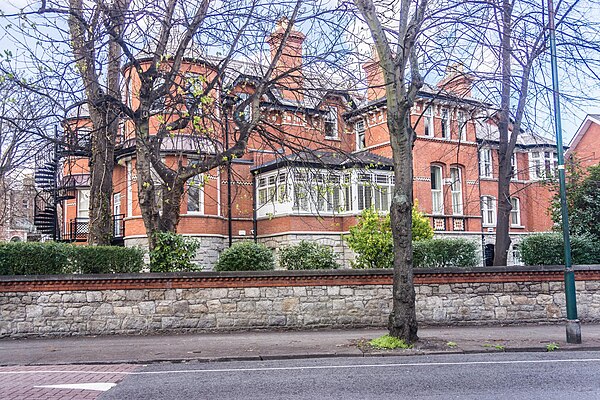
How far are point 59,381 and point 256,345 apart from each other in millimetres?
4450

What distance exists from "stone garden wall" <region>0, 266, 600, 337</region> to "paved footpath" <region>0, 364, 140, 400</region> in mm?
3706

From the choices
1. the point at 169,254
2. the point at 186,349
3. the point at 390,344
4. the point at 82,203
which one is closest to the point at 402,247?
the point at 390,344

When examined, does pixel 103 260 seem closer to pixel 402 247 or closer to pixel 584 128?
pixel 402 247

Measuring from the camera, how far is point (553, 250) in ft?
54.0

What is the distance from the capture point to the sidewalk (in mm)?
10883

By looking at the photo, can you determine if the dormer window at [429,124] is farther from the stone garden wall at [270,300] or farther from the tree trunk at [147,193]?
the tree trunk at [147,193]

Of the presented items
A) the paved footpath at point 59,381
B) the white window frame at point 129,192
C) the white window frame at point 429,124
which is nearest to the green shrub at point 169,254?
the paved footpath at point 59,381

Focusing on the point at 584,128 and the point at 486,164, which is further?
the point at 584,128

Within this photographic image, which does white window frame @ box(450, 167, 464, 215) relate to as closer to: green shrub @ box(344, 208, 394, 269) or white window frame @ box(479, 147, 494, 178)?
white window frame @ box(479, 147, 494, 178)

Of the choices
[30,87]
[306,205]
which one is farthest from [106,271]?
[306,205]

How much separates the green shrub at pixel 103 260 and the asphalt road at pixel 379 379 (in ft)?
16.9

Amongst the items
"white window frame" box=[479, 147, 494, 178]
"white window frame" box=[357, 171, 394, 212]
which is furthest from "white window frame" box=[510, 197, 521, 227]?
"white window frame" box=[357, 171, 394, 212]

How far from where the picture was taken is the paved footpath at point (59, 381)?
7.58 metres

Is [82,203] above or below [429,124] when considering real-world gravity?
below
